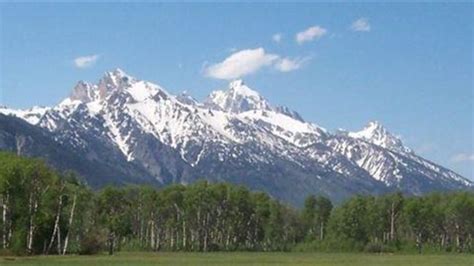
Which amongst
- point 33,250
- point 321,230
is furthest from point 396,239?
point 33,250

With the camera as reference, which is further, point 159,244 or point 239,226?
point 239,226

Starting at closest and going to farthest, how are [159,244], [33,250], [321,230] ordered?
[33,250], [159,244], [321,230]

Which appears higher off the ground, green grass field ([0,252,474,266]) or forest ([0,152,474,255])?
forest ([0,152,474,255])

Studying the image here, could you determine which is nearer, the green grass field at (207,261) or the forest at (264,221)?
the green grass field at (207,261)

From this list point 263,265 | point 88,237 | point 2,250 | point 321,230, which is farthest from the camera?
point 321,230

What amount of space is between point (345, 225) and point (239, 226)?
21346 millimetres

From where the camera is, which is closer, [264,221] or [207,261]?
[207,261]

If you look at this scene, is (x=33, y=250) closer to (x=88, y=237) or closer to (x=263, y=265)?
(x=88, y=237)

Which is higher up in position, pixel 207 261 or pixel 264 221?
pixel 264 221

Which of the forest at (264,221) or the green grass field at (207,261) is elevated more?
the forest at (264,221)

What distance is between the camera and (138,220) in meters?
169

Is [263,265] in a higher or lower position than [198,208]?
lower

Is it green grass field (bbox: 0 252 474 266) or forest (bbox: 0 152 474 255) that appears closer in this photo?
green grass field (bbox: 0 252 474 266)

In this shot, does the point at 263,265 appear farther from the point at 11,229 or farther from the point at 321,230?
the point at 321,230
